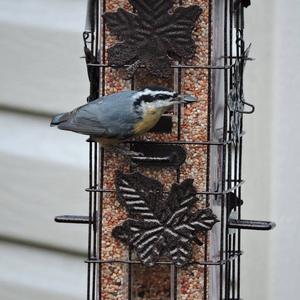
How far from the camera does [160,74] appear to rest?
2.54 metres

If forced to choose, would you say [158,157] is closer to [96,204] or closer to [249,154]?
[96,204]

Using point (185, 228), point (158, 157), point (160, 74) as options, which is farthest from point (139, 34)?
point (185, 228)

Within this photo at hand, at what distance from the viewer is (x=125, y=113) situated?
8.09 feet

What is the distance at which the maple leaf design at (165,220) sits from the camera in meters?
2.55

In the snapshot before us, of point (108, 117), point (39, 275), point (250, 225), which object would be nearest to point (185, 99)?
point (108, 117)

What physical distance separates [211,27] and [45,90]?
1.35 m

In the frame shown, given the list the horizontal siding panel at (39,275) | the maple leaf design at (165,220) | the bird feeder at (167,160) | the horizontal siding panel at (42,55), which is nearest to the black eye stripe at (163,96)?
the bird feeder at (167,160)

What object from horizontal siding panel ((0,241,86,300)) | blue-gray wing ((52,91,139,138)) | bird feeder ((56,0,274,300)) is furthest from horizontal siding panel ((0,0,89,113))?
blue-gray wing ((52,91,139,138))

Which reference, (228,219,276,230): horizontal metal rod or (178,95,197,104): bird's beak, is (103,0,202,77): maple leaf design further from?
(228,219,276,230): horizontal metal rod

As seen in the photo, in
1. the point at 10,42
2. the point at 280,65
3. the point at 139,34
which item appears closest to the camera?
the point at 139,34

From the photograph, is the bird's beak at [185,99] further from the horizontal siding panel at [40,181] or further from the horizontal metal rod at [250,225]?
the horizontal siding panel at [40,181]

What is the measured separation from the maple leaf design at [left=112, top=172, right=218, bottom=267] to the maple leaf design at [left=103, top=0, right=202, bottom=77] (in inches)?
10.3

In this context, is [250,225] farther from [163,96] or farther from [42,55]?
[42,55]

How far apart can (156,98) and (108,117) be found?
0.11 meters
